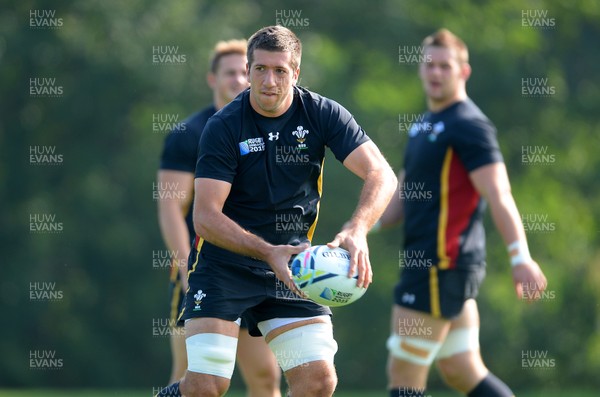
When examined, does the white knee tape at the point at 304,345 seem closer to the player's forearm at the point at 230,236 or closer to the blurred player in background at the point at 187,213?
the player's forearm at the point at 230,236

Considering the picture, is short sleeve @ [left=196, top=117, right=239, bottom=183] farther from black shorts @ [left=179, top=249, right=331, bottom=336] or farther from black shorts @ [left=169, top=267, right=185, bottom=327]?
black shorts @ [left=169, top=267, right=185, bottom=327]

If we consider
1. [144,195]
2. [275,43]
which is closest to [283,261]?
[275,43]

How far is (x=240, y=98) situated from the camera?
6094 mm

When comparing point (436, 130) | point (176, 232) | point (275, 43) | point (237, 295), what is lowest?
point (237, 295)

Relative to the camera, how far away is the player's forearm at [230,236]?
5645mm

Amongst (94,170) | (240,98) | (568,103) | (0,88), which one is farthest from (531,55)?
(240,98)

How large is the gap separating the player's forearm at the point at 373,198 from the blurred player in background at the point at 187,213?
1.80 m

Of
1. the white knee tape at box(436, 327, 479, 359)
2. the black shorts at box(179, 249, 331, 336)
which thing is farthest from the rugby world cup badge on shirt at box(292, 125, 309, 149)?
the white knee tape at box(436, 327, 479, 359)

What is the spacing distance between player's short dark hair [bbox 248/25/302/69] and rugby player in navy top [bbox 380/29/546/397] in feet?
6.89

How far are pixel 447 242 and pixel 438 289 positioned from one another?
352mm

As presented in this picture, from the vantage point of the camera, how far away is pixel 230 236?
223 inches

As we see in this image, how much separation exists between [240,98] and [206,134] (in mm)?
336

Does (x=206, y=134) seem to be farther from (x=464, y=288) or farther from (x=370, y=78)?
(x=370, y=78)

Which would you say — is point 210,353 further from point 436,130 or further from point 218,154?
point 436,130
